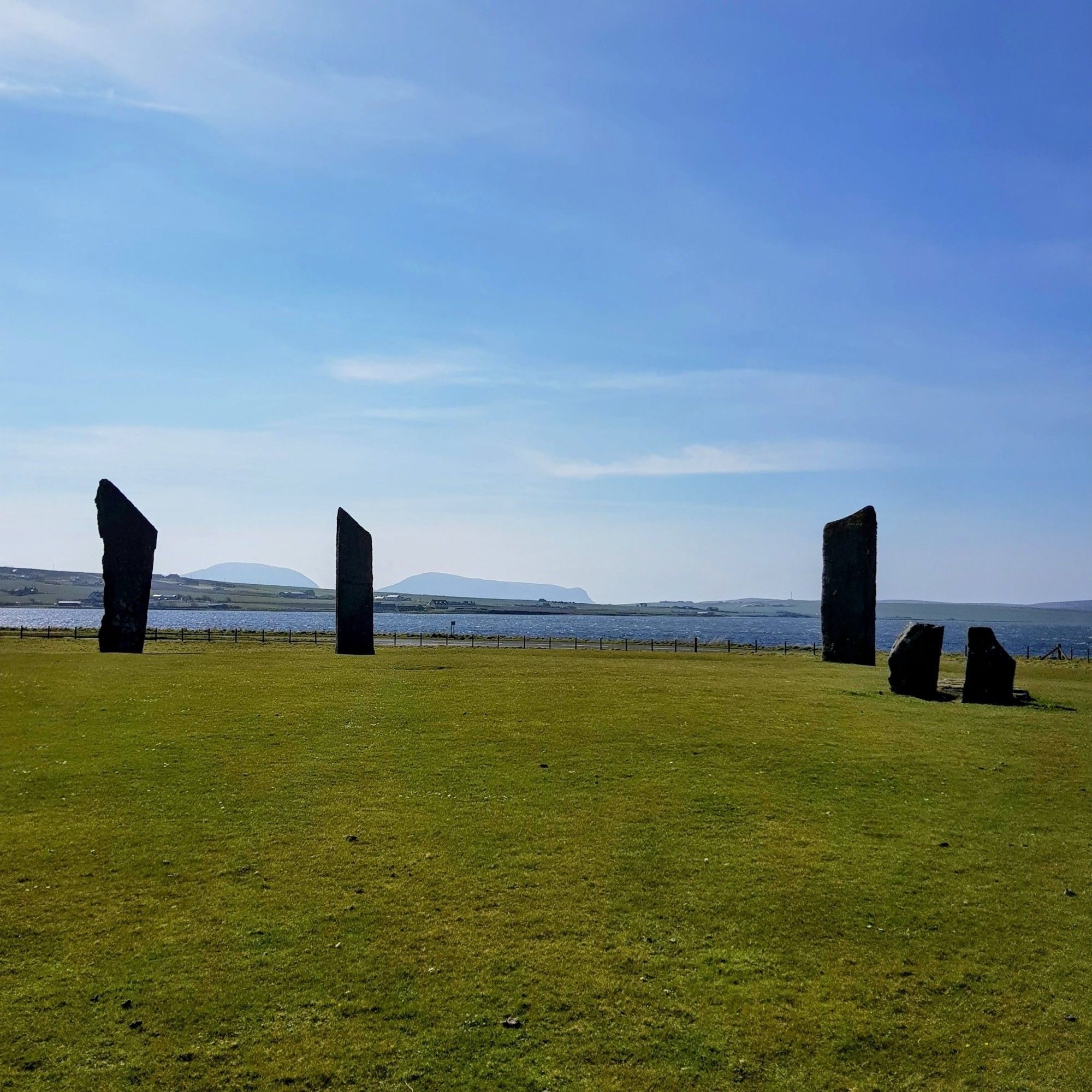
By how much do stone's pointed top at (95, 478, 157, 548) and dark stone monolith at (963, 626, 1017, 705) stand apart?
33710 millimetres

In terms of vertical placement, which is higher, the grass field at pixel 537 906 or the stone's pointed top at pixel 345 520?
the stone's pointed top at pixel 345 520

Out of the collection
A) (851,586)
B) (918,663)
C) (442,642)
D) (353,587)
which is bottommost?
(442,642)

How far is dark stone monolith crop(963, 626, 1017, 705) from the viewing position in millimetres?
24859

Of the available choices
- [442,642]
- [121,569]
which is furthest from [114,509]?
[442,642]

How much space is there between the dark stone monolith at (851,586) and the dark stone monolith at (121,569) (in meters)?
31.5

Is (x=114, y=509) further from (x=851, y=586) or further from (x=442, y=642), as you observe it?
(x=851, y=586)

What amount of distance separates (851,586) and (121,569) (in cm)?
3380

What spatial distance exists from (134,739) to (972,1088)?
50.7 feet

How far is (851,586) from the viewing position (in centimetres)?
4078

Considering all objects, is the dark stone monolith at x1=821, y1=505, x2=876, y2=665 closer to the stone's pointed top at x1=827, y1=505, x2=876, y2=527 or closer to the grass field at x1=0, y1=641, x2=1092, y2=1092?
the stone's pointed top at x1=827, y1=505, x2=876, y2=527

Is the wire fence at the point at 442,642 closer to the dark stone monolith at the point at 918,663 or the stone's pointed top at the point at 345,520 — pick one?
the stone's pointed top at the point at 345,520

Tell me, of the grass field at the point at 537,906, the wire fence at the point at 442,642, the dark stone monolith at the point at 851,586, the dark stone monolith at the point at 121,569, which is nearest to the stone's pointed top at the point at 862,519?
the dark stone monolith at the point at 851,586

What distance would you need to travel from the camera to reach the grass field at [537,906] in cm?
711

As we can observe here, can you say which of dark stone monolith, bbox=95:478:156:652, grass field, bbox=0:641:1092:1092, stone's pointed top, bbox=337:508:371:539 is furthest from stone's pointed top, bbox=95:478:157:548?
Answer: grass field, bbox=0:641:1092:1092
